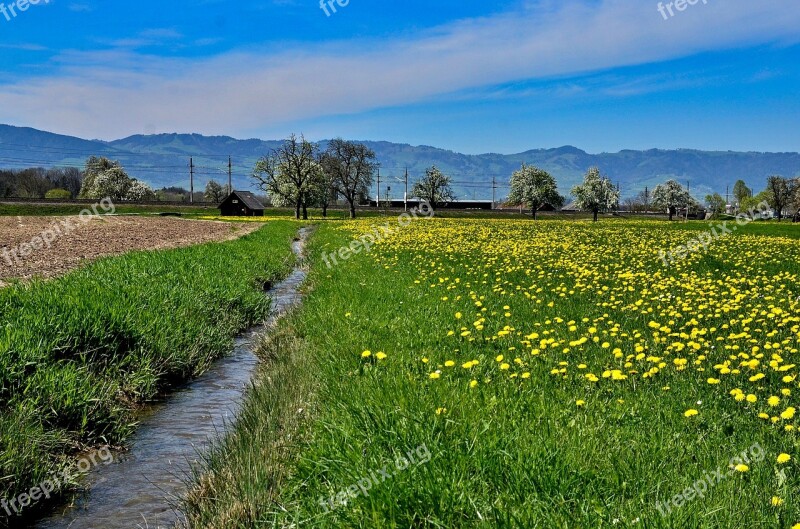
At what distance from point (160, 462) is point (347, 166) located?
95.8m

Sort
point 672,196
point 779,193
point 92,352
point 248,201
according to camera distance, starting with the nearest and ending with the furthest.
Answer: point 92,352 → point 248,201 → point 779,193 → point 672,196

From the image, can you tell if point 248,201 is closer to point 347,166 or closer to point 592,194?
point 347,166

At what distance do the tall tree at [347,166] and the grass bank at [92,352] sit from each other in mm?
85872

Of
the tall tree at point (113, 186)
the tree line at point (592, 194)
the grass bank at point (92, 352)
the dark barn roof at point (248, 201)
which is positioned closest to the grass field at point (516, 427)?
the grass bank at point (92, 352)

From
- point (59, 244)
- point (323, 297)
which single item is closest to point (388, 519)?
point (323, 297)

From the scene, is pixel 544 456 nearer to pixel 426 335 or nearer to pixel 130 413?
pixel 426 335

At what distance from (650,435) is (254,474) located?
11.1ft

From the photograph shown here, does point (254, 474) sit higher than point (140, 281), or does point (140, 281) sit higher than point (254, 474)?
point (140, 281)

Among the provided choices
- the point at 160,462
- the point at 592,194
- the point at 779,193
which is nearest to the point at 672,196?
the point at 779,193

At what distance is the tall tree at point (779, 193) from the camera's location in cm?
13529

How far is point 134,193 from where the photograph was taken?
134250mm

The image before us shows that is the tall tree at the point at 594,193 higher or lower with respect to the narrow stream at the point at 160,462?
higher

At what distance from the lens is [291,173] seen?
95.0m

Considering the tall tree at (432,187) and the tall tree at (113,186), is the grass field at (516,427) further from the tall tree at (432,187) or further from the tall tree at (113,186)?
the tall tree at (113,186)
